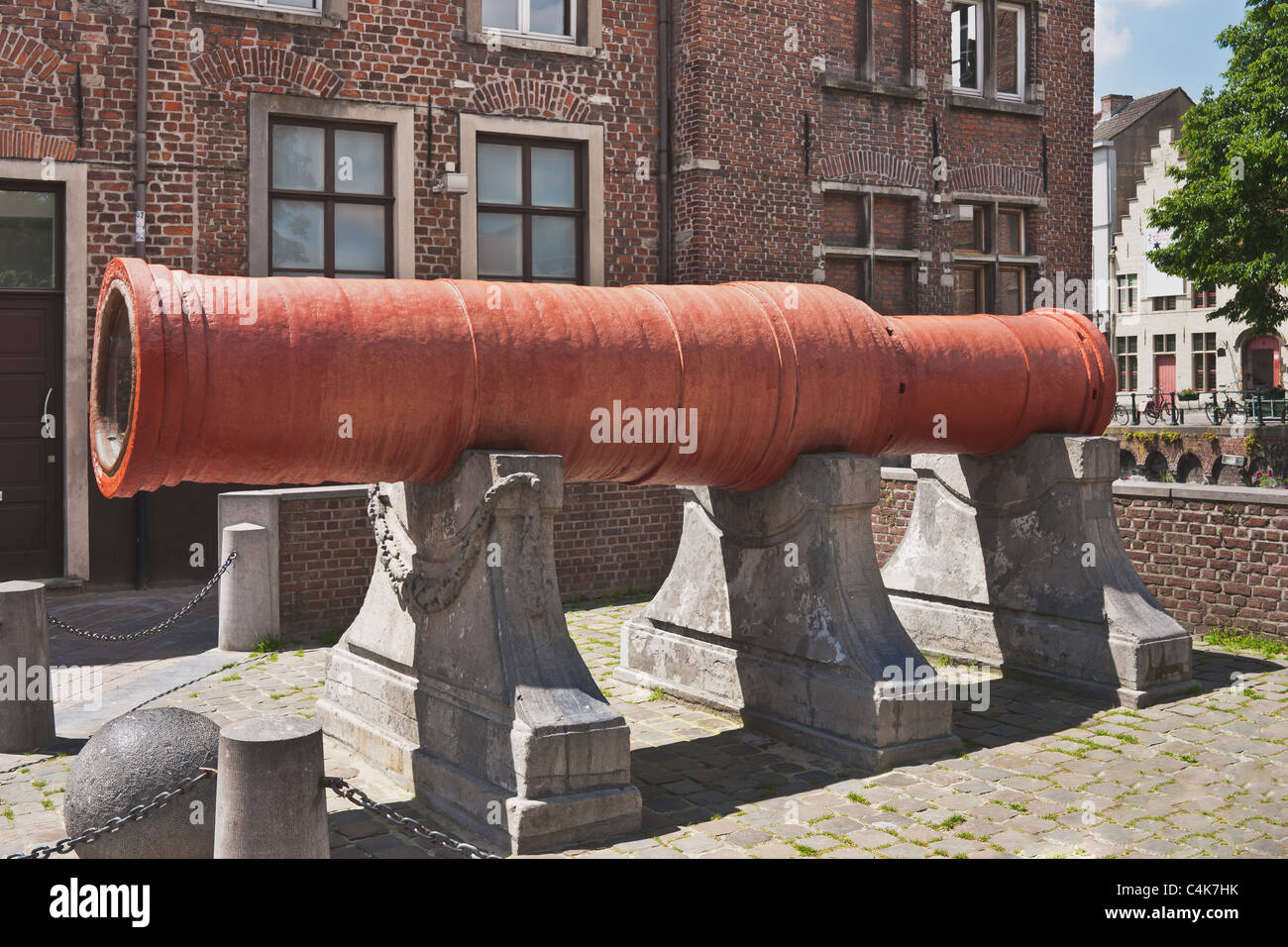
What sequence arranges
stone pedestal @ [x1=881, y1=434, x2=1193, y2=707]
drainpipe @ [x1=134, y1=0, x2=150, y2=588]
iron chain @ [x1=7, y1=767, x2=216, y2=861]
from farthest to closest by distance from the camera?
drainpipe @ [x1=134, y1=0, x2=150, y2=588]
stone pedestal @ [x1=881, y1=434, x2=1193, y2=707]
iron chain @ [x1=7, y1=767, x2=216, y2=861]

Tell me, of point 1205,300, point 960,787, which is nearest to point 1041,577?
point 960,787

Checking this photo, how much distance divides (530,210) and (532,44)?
5.07 feet

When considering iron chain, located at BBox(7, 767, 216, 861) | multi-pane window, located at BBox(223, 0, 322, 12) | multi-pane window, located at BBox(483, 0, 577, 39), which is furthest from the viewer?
multi-pane window, located at BBox(483, 0, 577, 39)

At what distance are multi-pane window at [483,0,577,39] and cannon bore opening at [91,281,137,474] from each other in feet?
24.7

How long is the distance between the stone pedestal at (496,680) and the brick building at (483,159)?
17.8 ft

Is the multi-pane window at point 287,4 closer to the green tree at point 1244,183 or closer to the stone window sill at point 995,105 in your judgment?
the stone window sill at point 995,105

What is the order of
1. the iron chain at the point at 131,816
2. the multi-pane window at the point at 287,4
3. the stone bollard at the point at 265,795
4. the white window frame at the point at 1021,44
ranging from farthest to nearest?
the white window frame at the point at 1021,44 → the multi-pane window at the point at 287,4 → the iron chain at the point at 131,816 → the stone bollard at the point at 265,795

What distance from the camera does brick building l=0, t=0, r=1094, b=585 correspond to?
400 inches

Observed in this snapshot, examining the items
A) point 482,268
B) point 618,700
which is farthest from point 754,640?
point 482,268

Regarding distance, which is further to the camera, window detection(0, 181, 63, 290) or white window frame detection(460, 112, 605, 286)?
white window frame detection(460, 112, 605, 286)

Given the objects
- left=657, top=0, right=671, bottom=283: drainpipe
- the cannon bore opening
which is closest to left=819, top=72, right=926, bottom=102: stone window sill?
left=657, top=0, right=671, bottom=283: drainpipe

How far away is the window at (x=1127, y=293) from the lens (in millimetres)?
50000

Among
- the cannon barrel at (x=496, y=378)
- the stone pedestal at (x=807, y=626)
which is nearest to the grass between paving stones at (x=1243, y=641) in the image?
the cannon barrel at (x=496, y=378)

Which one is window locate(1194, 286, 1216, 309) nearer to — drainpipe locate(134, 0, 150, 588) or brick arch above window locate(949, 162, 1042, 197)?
brick arch above window locate(949, 162, 1042, 197)
